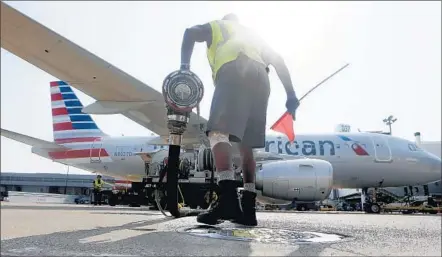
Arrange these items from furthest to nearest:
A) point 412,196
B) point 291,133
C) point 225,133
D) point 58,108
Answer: point 412,196 → point 58,108 → point 291,133 → point 225,133

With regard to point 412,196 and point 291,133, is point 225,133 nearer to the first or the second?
point 291,133

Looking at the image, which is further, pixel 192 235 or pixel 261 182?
pixel 261 182

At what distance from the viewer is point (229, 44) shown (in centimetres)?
299

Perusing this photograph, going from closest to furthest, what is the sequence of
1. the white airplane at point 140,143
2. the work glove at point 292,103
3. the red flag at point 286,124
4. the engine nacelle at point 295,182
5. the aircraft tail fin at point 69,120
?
the work glove at point 292,103
the red flag at point 286,124
the white airplane at point 140,143
the engine nacelle at point 295,182
the aircraft tail fin at point 69,120

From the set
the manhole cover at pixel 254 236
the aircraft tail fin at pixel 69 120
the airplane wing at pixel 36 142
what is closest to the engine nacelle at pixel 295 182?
the manhole cover at pixel 254 236

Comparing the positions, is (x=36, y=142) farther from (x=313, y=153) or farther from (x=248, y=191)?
(x=248, y=191)

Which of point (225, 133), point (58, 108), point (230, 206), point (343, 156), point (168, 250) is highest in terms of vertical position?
point (58, 108)

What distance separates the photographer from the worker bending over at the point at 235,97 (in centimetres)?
271

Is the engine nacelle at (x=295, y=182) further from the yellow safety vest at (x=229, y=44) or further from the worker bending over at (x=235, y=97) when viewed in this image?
the yellow safety vest at (x=229, y=44)

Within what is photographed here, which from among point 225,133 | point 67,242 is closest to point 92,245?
point 67,242

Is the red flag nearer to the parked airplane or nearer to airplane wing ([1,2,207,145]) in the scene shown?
airplane wing ([1,2,207,145])

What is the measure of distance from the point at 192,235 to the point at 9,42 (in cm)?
567

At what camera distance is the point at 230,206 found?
263cm

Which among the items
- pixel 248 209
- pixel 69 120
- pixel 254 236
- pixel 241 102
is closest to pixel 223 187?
pixel 248 209
